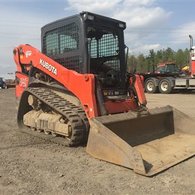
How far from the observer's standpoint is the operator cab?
7422 mm

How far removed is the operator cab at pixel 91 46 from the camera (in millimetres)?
7422

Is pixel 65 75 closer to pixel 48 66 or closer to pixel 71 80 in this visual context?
pixel 71 80

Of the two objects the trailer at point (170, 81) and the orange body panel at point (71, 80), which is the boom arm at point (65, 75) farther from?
the trailer at point (170, 81)

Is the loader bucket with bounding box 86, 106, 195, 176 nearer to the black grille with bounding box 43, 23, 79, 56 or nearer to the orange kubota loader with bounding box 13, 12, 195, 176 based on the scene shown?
the orange kubota loader with bounding box 13, 12, 195, 176

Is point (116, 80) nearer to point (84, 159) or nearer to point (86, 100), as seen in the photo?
point (86, 100)

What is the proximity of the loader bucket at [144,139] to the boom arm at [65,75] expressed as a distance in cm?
59

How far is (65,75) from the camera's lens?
746cm

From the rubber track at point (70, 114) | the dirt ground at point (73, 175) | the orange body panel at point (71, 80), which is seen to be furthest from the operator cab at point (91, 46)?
the dirt ground at point (73, 175)

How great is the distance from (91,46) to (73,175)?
3.31 meters

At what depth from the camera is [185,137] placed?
7.61m

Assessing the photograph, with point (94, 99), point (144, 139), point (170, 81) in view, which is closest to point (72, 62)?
point (94, 99)

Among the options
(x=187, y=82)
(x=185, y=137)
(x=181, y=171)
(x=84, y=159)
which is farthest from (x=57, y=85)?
(x=187, y=82)

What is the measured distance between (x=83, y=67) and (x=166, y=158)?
8.00ft

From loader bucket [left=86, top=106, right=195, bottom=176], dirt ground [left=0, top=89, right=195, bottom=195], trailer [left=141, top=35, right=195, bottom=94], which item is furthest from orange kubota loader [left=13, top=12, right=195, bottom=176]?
trailer [left=141, top=35, right=195, bottom=94]
